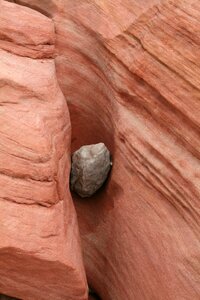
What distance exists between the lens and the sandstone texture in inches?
106

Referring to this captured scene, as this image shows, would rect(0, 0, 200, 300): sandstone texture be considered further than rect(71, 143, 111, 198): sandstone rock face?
No

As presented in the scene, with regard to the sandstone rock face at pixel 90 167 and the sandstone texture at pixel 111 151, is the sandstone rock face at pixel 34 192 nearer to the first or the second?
the sandstone texture at pixel 111 151

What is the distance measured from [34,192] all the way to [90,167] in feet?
2.18

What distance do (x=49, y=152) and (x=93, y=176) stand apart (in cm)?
61

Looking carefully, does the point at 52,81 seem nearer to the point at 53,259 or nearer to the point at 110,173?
the point at 110,173

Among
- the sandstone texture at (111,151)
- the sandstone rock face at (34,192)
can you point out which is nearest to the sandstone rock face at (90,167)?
the sandstone texture at (111,151)

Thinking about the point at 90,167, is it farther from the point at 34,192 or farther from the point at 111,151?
the point at 34,192

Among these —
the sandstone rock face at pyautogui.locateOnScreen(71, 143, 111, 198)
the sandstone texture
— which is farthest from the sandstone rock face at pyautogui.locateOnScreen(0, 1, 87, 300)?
the sandstone rock face at pyautogui.locateOnScreen(71, 143, 111, 198)

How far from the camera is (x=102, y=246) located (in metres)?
3.46

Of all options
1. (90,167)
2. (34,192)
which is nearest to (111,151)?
(90,167)

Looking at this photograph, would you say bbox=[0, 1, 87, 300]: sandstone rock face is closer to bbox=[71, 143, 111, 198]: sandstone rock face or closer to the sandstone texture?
the sandstone texture

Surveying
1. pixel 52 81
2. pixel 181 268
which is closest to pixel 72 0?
pixel 52 81

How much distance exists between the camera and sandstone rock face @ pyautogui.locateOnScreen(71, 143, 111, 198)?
3.28 meters

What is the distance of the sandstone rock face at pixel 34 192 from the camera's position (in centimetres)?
264
